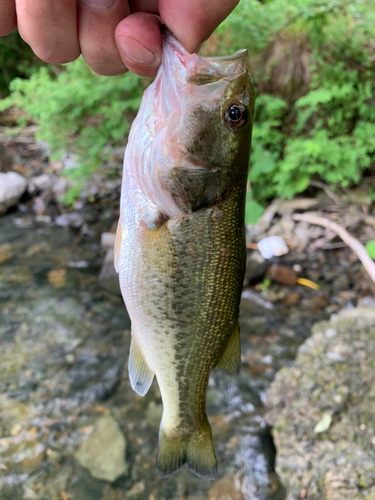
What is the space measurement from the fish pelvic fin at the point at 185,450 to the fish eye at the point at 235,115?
1278 millimetres

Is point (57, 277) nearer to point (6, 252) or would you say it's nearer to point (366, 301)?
point (6, 252)

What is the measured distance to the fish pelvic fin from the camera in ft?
5.02

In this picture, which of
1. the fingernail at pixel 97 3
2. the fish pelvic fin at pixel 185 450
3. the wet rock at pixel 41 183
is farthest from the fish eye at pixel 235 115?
the wet rock at pixel 41 183

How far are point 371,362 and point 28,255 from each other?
14.8ft

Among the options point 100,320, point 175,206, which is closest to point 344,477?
point 175,206

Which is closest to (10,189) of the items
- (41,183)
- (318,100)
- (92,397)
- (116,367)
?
(41,183)

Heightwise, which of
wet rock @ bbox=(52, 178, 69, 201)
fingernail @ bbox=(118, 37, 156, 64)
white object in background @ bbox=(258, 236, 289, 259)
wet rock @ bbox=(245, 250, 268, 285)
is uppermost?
fingernail @ bbox=(118, 37, 156, 64)

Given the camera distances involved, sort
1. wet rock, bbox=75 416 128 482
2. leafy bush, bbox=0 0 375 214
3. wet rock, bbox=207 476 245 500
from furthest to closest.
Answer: leafy bush, bbox=0 0 375 214
wet rock, bbox=75 416 128 482
wet rock, bbox=207 476 245 500

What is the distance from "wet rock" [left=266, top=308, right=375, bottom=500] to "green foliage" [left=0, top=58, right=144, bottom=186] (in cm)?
405

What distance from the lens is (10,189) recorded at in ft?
21.2

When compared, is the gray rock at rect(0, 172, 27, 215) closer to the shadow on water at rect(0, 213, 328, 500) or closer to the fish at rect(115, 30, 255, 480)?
the shadow on water at rect(0, 213, 328, 500)

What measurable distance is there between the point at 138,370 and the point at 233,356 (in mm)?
416

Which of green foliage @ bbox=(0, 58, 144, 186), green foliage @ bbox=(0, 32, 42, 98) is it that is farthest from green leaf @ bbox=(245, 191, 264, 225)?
green foliage @ bbox=(0, 32, 42, 98)

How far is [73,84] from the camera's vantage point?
5.14 m
